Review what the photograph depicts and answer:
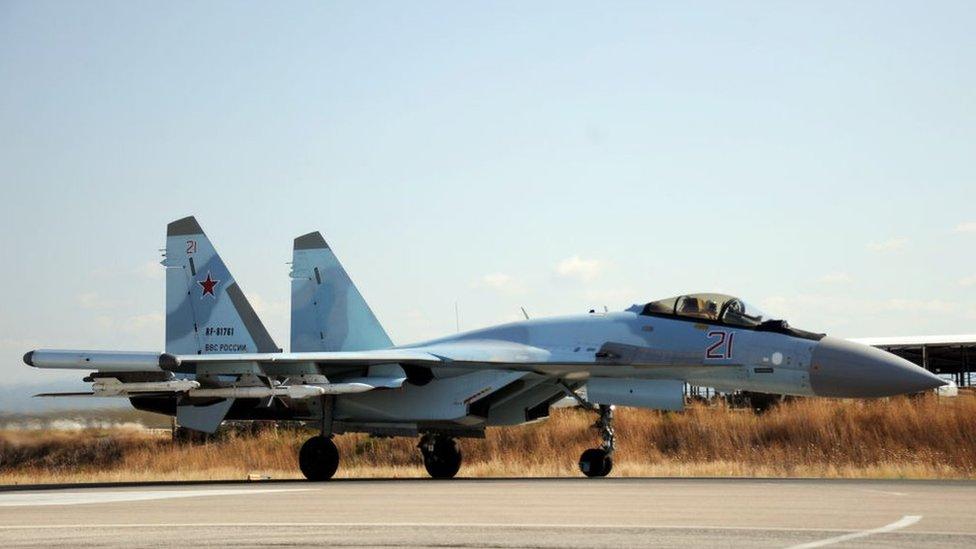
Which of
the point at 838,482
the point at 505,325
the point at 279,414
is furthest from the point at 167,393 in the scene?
the point at 838,482

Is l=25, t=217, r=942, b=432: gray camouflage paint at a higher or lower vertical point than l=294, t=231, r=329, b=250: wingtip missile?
lower

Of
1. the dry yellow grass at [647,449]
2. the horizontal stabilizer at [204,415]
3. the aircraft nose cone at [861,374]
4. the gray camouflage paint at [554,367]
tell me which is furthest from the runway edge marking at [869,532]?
the horizontal stabilizer at [204,415]

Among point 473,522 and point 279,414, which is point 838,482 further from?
point 279,414

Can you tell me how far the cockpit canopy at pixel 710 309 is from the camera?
57.7 feet

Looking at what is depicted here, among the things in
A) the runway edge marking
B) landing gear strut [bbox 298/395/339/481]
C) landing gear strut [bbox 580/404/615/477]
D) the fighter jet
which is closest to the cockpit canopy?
the fighter jet

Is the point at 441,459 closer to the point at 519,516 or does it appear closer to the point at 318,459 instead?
the point at 318,459

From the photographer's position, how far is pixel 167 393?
60.8 feet

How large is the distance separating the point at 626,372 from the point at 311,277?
750 centimetres

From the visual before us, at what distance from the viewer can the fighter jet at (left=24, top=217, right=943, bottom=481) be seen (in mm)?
16922

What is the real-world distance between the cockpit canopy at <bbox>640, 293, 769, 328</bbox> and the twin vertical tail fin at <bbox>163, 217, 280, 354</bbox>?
6.83 metres

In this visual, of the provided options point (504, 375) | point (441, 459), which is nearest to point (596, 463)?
point (504, 375)

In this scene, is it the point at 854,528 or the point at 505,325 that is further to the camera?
the point at 505,325

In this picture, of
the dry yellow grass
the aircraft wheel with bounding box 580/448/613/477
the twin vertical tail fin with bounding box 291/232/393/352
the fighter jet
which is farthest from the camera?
the twin vertical tail fin with bounding box 291/232/393/352

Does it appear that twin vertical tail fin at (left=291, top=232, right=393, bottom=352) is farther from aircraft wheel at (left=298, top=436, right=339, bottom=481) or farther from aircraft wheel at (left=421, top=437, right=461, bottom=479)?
aircraft wheel at (left=298, top=436, right=339, bottom=481)
